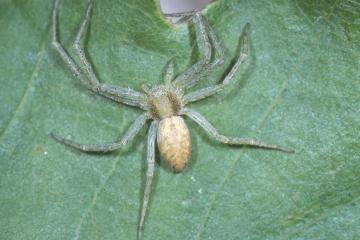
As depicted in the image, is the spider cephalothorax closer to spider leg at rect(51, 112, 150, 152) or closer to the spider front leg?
the spider front leg

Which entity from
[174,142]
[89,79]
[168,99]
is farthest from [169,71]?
[89,79]

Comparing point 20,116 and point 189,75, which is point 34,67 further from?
point 189,75

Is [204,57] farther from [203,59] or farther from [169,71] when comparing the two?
[169,71]

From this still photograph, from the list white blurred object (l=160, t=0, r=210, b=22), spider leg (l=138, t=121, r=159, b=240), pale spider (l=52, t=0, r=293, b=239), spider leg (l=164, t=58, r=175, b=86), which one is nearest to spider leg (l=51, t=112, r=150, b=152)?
pale spider (l=52, t=0, r=293, b=239)

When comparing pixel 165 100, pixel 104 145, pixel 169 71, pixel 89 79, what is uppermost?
pixel 169 71

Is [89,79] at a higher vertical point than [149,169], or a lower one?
higher

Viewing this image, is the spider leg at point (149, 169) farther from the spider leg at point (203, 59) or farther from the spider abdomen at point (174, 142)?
the spider leg at point (203, 59)

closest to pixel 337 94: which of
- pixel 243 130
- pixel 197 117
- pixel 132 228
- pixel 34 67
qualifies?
pixel 243 130
